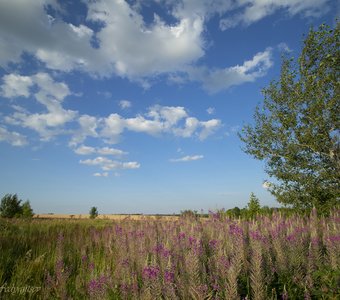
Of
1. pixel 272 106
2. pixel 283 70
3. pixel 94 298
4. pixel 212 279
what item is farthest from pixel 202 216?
pixel 283 70

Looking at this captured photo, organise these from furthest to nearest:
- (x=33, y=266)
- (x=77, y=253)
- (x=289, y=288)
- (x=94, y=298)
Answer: (x=77, y=253)
(x=33, y=266)
(x=289, y=288)
(x=94, y=298)

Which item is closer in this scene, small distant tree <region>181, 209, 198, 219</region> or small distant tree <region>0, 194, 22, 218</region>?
small distant tree <region>181, 209, 198, 219</region>

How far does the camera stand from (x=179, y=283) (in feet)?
10.7

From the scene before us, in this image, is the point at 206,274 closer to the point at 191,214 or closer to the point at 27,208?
the point at 191,214

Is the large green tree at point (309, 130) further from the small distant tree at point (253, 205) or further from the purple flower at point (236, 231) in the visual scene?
the purple flower at point (236, 231)

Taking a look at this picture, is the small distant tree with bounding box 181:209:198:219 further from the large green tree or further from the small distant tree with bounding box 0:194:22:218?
the small distant tree with bounding box 0:194:22:218

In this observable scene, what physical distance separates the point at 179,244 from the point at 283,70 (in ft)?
57.5

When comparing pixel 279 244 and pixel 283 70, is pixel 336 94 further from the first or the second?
pixel 279 244

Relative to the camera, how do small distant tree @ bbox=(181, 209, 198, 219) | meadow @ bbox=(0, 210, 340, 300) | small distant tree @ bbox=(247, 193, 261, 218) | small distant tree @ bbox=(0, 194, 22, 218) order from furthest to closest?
small distant tree @ bbox=(0, 194, 22, 218) → small distant tree @ bbox=(247, 193, 261, 218) → small distant tree @ bbox=(181, 209, 198, 219) → meadow @ bbox=(0, 210, 340, 300)

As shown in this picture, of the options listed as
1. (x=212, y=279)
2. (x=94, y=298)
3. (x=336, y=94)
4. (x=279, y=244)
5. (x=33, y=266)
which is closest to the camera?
(x=94, y=298)

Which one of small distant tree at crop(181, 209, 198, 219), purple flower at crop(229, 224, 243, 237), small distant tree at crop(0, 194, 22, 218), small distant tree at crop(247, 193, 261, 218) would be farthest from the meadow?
small distant tree at crop(0, 194, 22, 218)

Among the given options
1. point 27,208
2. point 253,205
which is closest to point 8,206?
point 27,208

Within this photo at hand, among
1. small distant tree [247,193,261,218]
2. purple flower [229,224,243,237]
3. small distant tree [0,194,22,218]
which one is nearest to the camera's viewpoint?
purple flower [229,224,243,237]

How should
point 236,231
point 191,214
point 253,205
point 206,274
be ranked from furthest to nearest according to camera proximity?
1. point 253,205
2. point 191,214
3. point 236,231
4. point 206,274
